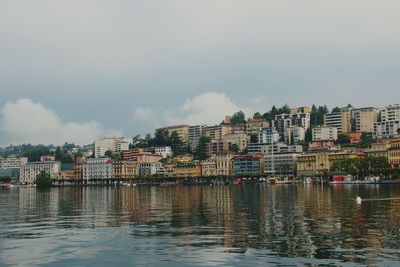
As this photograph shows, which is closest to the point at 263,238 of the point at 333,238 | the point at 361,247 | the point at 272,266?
the point at 333,238

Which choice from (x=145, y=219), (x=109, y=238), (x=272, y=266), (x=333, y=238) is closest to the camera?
(x=272, y=266)

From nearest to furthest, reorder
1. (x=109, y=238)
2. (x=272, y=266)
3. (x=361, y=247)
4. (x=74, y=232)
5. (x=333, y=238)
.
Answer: (x=272, y=266) → (x=361, y=247) → (x=333, y=238) → (x=109, y=238) → (x=74, y=232)

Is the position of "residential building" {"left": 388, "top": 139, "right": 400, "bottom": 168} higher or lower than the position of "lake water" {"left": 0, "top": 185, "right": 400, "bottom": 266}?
higher

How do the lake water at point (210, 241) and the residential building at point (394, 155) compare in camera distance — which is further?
the residential building at point (394, 155)

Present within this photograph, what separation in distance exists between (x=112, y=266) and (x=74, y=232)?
12.7m

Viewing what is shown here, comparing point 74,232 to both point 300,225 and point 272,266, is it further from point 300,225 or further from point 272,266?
point 272,266

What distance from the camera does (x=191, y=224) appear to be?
38.7 meters

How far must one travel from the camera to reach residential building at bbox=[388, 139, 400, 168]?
17627cm

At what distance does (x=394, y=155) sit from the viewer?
179 meters

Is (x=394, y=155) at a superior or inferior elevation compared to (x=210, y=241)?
superior

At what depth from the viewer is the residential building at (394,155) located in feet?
578

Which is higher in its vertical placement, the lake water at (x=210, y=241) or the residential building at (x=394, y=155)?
the residential building at (x=394, y=155)

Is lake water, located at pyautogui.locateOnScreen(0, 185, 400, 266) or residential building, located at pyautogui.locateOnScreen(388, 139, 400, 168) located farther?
residential building, located at pyautogui.locateOnScreen(388, 139, 400, 168)

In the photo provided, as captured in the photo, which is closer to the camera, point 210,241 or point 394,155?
point 210,241
